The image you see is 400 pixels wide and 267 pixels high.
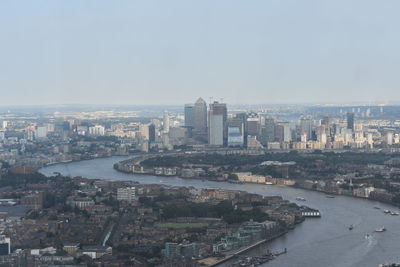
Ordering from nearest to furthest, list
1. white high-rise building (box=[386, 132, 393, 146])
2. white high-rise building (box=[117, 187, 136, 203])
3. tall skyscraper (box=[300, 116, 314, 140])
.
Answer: white high-rise building (box=[117, 187, 136, 203]) < white high-rise building (box=[386, 132, 393, 146]) < tall skyscraper (box=[300, 116, 314, 140])

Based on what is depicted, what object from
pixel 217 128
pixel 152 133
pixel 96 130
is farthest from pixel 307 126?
pixel 96 130

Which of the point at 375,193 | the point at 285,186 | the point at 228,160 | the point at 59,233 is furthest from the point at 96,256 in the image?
the point at 228,160

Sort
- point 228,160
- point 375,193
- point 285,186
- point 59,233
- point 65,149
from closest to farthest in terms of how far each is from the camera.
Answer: point 59,233 → point 375,193 → point 285,186 → point 228,160 → point 65,149

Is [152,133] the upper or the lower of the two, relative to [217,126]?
lower

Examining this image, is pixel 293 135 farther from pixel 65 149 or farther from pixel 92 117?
pixel 92 117

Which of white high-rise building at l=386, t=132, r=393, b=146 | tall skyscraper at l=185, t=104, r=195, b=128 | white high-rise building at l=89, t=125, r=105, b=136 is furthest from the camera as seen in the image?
white high-rise building at l=89, t=125, r=105, b=136

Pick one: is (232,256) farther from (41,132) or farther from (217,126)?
(41,132)

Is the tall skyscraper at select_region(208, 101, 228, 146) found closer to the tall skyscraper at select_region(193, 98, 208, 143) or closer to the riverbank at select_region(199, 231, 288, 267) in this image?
the tall skyscraper at select_region(193, 98, 208, 143)

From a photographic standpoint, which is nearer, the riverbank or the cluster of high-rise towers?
the riverbank

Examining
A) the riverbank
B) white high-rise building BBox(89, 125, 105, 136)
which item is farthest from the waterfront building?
white high-rise building BBox(89, 125, 105, 136)
